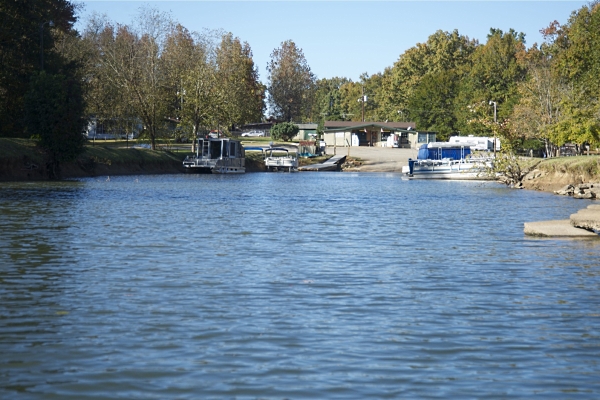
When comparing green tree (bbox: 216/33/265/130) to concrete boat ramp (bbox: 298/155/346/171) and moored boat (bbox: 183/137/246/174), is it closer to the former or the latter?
concrete boat ramp (bbox: 298/155/346/171)

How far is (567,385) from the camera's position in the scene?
9750 millimetres

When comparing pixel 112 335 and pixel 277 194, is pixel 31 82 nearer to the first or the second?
pixel 277 194

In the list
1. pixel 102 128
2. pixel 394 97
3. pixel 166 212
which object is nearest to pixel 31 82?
pixel 166 212

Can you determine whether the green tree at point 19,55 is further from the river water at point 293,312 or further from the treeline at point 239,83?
the river water at point 293,312

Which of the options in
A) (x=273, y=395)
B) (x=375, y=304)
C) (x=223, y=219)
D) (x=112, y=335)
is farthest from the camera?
(x=223, y=219)

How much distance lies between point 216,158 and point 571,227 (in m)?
67.0

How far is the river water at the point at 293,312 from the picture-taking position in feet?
32.4

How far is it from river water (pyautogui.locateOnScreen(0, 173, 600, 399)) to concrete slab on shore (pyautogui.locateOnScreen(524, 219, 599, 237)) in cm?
83

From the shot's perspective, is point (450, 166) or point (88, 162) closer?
point (88, 162)

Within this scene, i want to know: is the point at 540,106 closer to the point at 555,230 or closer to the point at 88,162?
the point at 88,162

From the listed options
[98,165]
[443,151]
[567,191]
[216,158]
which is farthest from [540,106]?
[98,165]

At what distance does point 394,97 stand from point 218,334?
529ft

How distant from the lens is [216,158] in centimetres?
9031

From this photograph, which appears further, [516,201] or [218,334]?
[516,201]
